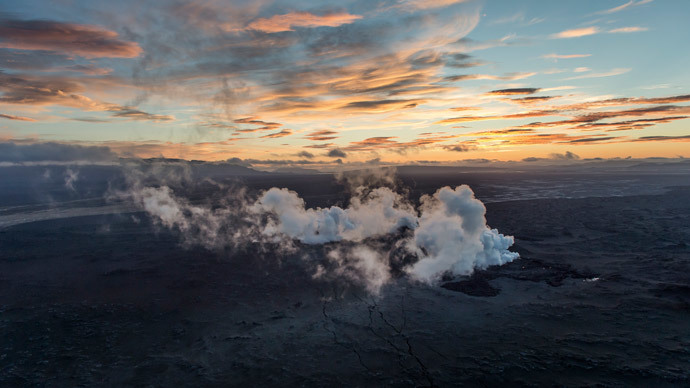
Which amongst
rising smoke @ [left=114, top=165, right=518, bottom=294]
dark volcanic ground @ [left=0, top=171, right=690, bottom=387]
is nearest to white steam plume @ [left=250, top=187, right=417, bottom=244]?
rising smoke @ [left=114, top=165, right=518, bottom=294]

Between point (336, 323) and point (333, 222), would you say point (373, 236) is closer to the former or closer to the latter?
point (333, 222)

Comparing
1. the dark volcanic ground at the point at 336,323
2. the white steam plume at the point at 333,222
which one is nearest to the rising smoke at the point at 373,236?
the white steam plume at the point at 333,222

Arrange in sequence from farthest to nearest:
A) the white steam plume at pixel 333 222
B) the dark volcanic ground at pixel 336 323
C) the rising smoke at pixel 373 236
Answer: the white steam plume at pixel 333 222
the rising smoke at pixel 373 236
the dark volcanic ground at pixel 336 323

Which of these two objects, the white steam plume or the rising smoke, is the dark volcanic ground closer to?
the rising smoke

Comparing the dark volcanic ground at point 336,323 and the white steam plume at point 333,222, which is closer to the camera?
the dark volcanic ground at point 336,323

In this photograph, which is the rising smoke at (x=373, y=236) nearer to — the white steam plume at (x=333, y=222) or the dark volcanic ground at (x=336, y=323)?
the white steam plume at (x=333, y=222)

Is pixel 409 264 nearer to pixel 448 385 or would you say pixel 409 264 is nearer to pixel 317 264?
pixel 317 264

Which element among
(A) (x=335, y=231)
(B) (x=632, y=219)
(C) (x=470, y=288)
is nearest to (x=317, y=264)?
(A) (x=335, y=231)

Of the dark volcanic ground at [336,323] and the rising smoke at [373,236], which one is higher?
the rising smoke at [373,236]

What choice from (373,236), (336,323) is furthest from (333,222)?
(336,323)
